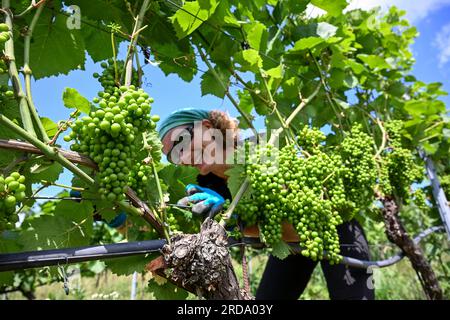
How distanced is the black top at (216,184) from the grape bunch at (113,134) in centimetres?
134

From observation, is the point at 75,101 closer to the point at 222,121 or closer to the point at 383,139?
the point at 222,121

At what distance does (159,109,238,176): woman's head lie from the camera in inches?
83.7

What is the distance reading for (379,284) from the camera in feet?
21.6

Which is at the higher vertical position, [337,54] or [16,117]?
[337,54]

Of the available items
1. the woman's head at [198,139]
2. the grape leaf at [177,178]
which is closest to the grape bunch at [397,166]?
the woman's head at [198,139]

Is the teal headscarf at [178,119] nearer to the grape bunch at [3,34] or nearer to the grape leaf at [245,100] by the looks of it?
the grape leaf at [245,100]

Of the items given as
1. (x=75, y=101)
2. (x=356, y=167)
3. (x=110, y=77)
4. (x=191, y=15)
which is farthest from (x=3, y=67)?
(x=356, y=167)

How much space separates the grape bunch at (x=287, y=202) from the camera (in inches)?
60.7

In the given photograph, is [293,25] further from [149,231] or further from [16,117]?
[16,117]

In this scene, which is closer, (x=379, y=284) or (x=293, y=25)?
(x=293, y=25)

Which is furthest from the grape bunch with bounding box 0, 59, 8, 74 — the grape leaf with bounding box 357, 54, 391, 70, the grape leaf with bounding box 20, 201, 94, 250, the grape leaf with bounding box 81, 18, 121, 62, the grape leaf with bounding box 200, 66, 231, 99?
the grape leaf with bounding box 357, 54, 391, 70
